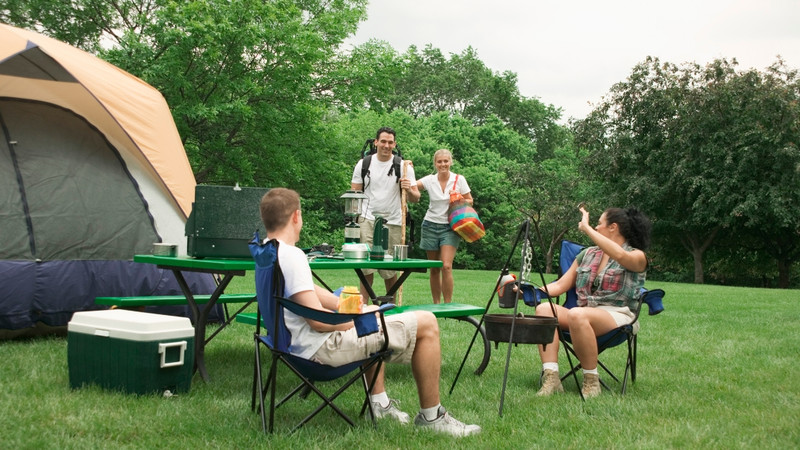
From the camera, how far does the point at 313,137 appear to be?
18.0m

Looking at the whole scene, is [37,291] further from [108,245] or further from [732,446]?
[732,446]

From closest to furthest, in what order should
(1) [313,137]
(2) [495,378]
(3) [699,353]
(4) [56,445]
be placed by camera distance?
(4) [56,445]
(2) [495,378]
(3) [699,353]
(1) [313,137]

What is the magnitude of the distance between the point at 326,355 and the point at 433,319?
544mm

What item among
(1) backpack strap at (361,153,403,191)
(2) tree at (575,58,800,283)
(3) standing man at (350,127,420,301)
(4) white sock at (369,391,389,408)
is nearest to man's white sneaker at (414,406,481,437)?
(4) white sock at (369,391,389,408)

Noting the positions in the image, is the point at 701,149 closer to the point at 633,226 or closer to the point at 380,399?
the point at 633,226

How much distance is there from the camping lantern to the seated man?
1412 millimetres

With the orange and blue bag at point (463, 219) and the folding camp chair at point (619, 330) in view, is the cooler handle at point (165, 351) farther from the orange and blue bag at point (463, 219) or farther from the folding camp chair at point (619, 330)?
the orange and blue bag at point (463, 219)

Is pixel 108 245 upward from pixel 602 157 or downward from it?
downward

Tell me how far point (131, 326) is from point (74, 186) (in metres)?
2.59

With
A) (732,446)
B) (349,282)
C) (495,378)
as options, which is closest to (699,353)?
(495,378)

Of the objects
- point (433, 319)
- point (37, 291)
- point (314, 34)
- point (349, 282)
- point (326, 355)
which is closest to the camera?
point (326, 355)

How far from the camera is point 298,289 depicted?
3100 mm

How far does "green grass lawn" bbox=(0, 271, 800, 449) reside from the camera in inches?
124

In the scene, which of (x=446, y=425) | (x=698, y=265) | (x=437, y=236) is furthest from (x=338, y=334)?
(x=698, y=265)
